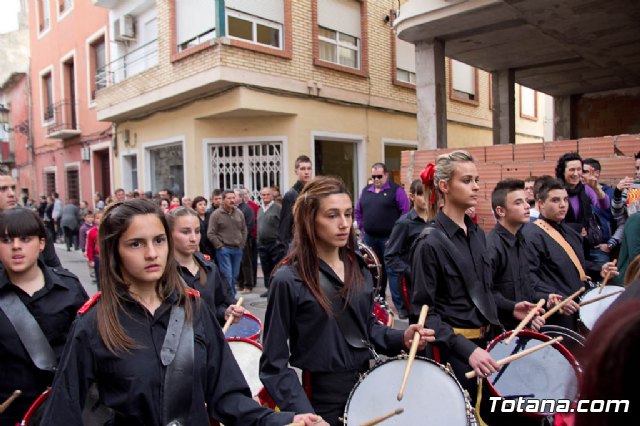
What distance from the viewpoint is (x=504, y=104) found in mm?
11289

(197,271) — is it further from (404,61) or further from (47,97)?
(47,97)

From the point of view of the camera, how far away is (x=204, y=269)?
12.3ft

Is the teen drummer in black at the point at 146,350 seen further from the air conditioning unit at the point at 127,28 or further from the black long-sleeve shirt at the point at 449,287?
the air conditioning unit at the point at 127,28

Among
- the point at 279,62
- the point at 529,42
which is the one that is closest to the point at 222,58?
the point at 279,62

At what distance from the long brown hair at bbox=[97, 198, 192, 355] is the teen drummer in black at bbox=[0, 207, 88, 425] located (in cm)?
83

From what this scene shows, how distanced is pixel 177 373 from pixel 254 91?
381 inches

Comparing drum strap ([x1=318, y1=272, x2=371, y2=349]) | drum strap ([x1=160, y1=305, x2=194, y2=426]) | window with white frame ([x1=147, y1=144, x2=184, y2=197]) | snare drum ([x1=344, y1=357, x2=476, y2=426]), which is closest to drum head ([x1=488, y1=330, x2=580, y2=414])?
snare drum ([x1=344, y1=357, x2=476, y2=426])

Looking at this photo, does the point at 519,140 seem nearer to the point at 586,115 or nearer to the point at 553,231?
the point at 586,115

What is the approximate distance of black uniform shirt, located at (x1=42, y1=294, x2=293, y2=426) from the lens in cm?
171

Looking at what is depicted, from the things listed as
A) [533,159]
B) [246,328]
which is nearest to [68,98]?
[533,159]

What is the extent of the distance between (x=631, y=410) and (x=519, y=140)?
1995cm

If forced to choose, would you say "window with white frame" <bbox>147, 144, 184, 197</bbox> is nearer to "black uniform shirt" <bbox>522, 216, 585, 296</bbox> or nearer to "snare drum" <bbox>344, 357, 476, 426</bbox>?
"black uniform shirt" <bbox>522, 216, 585, 296</bbox>

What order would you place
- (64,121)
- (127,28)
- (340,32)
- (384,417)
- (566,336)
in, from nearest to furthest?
(384,417) < (566,336) < (340,32) < (127,28) < (64,121)

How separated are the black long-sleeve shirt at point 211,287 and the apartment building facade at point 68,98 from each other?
1392cm
